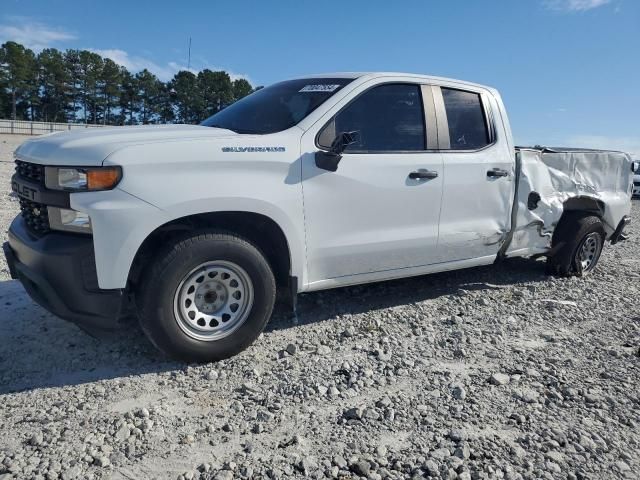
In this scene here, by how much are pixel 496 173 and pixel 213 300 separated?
2855mm

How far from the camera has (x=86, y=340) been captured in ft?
12.1

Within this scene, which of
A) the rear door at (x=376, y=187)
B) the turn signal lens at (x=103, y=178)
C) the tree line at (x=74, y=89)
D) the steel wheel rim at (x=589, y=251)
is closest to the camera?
the turn signal lens at (x=103, y=178)

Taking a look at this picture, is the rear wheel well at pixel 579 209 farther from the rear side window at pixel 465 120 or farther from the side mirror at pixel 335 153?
the side mirror at pixel 335 153

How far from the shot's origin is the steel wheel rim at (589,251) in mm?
5918

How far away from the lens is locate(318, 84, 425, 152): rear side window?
12.5 ft

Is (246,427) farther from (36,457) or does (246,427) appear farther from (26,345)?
(26,345)

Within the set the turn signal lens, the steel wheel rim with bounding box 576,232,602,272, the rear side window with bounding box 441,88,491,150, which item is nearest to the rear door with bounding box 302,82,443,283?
the rear side window with bounding box 441,88,491,150

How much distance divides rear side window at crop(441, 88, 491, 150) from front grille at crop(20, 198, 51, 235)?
3166 millimetres

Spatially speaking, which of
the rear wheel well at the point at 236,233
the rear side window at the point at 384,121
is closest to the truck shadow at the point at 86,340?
the rear wheel well at the point at 236,233

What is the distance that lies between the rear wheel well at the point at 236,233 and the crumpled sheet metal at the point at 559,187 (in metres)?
2.57

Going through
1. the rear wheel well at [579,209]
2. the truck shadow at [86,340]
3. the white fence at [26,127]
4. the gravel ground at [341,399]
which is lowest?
the gravel ground at [341,399]

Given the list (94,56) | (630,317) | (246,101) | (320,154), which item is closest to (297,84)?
(246,101)

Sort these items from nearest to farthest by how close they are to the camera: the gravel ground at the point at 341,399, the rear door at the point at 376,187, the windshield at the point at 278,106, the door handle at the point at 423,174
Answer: the gravel ground at the point at 341,399 < the rear door at the point at 376,187 < the windshield at the point at 278,106 < the door handle at the point at 423,174

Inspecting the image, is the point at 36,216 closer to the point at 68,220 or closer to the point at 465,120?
the point at 68,220
